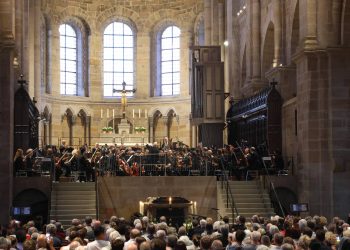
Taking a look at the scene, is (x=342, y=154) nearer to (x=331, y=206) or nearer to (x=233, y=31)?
(x=331, y=206)

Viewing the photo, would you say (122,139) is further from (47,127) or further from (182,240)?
(182,240)

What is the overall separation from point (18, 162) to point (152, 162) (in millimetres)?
5636

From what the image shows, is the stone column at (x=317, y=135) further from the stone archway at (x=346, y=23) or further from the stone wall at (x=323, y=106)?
the stone archway at (x=346, y=23)

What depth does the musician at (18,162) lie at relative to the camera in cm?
2696

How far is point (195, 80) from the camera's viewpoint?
39156mm

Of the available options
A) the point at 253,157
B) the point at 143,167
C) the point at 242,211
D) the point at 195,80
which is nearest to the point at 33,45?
the point at 195,80

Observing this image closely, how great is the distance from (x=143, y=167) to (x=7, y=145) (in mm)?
6215

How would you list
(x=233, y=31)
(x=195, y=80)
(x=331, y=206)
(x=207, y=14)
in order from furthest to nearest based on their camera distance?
(x=207, y=14) < (x=233, y=31) < (x=195, y=80) < (x=331, y=206)

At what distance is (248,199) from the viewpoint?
27016mm

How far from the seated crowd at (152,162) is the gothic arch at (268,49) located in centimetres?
661

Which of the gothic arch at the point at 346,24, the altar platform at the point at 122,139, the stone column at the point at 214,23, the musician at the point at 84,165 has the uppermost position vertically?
the stone column at the point at 214,23

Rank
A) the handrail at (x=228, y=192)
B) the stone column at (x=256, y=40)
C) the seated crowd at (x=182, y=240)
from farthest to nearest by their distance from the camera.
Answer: the stone column at (x=256, y=40) → the handrail at (x=228, y=192) → the seated crowd at (x=182, y=240)

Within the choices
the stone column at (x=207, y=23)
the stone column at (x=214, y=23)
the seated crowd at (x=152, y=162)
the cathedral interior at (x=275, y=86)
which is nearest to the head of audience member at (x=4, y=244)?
the cathedral interior at (x=275, y=86)

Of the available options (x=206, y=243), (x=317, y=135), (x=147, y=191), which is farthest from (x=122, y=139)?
(x=206, y=243)
